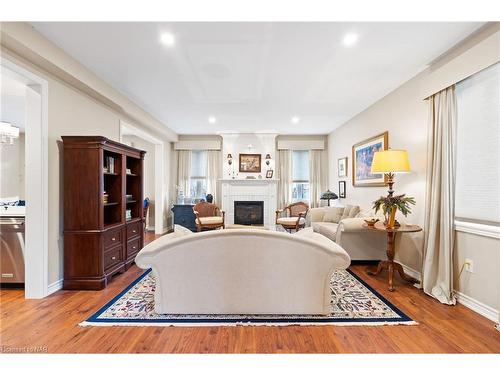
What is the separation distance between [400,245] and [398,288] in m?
0.81

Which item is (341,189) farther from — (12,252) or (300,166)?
(12,252)

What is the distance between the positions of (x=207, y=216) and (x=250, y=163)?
185 cm

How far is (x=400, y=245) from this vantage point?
3.46m

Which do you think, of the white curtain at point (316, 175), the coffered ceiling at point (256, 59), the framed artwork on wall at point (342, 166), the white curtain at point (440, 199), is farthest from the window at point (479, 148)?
the white curtain at point (316, 175)

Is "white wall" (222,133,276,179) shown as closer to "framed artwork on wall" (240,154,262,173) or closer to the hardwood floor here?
"framed artwork on wall" (240,154,262,173)

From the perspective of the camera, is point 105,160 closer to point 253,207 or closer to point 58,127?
point 58,127

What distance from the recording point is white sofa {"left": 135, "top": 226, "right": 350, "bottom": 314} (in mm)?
Result: 2076

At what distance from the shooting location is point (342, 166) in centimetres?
568

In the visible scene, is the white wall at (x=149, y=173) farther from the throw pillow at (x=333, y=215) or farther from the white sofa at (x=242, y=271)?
the white sofa at (x=242, y=271)

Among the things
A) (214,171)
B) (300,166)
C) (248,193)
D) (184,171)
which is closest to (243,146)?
(214,171)
